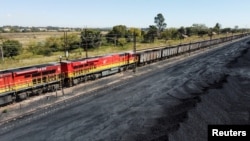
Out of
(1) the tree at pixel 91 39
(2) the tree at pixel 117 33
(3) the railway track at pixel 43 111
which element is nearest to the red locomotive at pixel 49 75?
(3) the railway track at pixel 43 111

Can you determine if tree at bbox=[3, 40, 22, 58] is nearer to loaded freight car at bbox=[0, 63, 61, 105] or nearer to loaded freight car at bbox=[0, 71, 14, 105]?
loaded freight car at bbox=[0, 63, 61, 105]

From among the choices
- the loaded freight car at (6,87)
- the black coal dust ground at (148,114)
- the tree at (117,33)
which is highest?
the tree at (117,33)

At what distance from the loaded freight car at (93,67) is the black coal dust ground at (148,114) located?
6625 mm

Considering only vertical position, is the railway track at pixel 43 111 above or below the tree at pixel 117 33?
below

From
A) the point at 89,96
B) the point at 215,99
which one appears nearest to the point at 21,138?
the point at 89,96

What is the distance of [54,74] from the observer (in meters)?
40.1

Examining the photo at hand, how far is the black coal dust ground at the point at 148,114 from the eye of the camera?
82.1 feet

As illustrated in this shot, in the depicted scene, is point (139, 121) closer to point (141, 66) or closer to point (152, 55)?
point (141, 66)

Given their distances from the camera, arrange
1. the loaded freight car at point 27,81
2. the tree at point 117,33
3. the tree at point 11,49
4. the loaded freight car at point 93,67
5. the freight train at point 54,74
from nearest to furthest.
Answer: the loaded freight car at point 27,81, the freight train at point 54,74, the loaded freight car at point 93,67, the tree at point 11,49, the tree at point 117,33

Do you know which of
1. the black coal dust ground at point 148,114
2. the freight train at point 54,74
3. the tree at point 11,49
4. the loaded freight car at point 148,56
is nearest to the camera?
the black coal dust ground at point 148,114

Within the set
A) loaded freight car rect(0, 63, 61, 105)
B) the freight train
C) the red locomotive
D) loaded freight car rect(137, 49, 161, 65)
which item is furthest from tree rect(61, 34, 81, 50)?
loaded freight car rect(0, 63, 61, 105)

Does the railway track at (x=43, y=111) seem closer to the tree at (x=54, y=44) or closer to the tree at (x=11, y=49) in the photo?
the tree at (x=11, y=49)

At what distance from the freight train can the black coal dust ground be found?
22.2ft

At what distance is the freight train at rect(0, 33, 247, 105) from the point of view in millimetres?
34209
